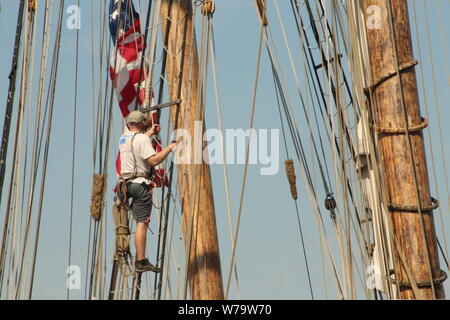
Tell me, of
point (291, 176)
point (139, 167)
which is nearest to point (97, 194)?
point (139, 167)

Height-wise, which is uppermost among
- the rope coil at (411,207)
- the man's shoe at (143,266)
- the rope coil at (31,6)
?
the rope coil at (31,6)

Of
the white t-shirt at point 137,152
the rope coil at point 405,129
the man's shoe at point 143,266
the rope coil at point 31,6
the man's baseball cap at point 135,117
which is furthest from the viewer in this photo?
the rope coil at point 31,6

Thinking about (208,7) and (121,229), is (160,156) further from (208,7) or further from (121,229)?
(208,7)

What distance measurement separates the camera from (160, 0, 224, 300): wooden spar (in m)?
8.27

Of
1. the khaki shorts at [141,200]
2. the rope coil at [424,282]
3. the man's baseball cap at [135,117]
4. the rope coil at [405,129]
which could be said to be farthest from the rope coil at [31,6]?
the rope coil at [424,282]

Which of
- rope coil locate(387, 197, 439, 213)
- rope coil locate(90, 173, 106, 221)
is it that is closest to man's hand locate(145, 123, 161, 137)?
rope coil locate(90, 173, 106, 221)

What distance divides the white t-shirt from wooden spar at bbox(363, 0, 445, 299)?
2189 millimetres

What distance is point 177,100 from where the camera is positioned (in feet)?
29.3

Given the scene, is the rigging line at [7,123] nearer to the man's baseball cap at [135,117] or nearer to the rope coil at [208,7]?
the rope coil at [208,7]

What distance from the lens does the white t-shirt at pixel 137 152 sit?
7.62 m

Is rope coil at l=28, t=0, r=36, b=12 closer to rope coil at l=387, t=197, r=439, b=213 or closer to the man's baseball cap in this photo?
the man's baseball cap
